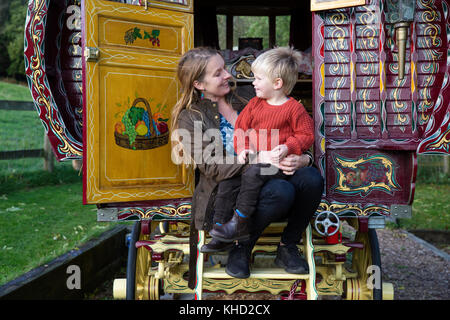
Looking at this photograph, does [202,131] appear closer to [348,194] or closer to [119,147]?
[119,147]

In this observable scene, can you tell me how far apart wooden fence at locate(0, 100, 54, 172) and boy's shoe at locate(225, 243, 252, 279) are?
4.74m

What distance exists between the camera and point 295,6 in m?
4.73

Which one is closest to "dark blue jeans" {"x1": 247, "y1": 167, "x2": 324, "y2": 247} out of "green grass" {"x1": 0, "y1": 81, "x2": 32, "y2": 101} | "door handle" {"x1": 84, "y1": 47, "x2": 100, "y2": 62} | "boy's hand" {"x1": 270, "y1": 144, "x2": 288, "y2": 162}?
"boy's hand" {"x1": 270, "y1": 144, "x2": 288, "y2": 162}

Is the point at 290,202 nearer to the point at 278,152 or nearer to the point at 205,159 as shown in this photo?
the point at 278,152

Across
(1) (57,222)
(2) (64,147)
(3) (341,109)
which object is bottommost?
(1) (57,222)

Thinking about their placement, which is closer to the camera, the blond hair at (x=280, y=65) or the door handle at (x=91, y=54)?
the blond hair at (x=280, y=65)

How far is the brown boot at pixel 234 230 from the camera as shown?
2.24m

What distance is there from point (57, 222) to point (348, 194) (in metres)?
3.38

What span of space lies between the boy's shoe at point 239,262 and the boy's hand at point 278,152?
0.52 metres

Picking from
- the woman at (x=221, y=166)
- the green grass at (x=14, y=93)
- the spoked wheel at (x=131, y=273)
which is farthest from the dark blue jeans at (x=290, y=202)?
the green grass at (x=14, y=93)

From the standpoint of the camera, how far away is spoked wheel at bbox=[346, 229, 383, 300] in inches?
118

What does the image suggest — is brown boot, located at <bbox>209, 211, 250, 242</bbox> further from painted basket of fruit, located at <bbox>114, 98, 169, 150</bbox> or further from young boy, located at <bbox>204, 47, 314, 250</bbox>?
painted basket of fruit, located at <bbox>114, 98, 169, 150</bbox>

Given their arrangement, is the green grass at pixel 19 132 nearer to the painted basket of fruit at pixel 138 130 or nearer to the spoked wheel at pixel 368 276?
the painted basket of fruit at pixel 138 130

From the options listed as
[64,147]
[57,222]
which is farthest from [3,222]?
[64,147]
